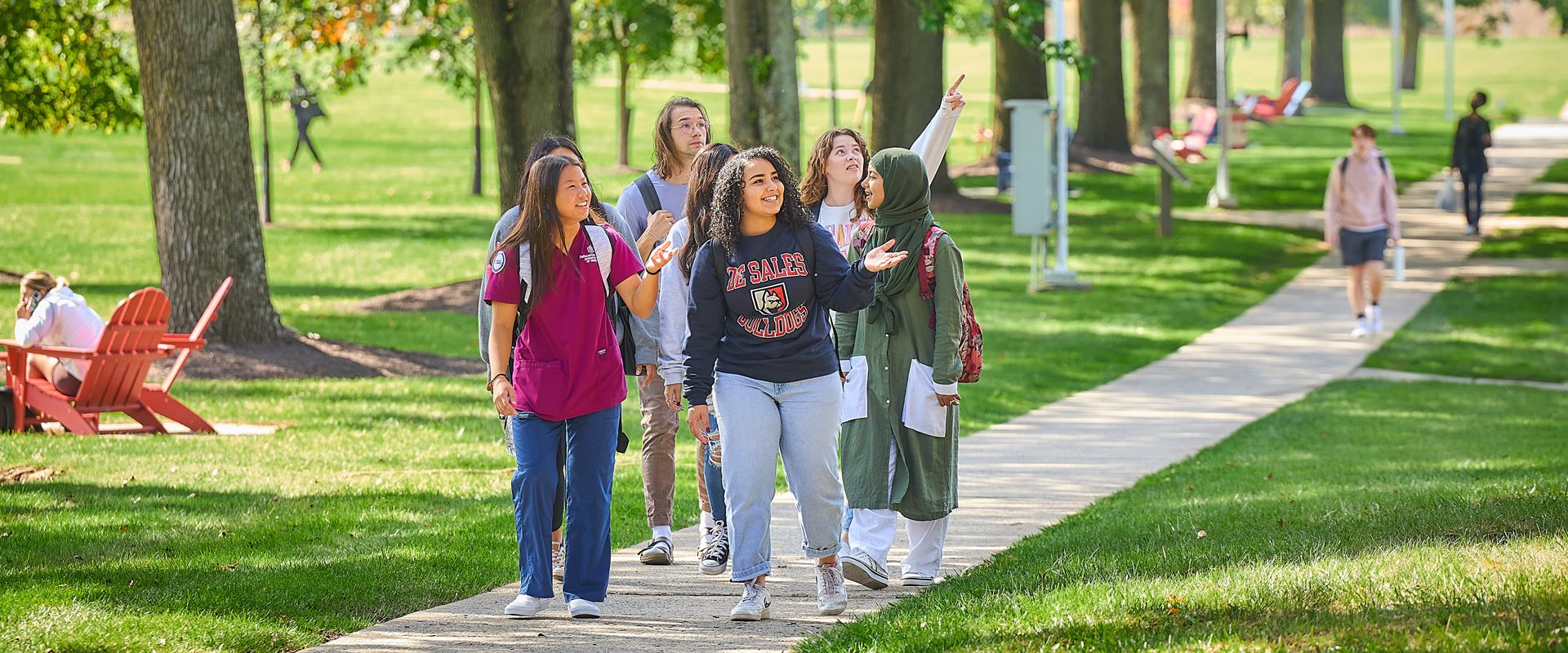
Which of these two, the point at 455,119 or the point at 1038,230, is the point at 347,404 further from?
the point at 455,119

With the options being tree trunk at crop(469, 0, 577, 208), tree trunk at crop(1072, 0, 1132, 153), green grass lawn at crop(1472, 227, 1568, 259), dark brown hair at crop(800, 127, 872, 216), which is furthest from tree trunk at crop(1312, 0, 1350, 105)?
dark brown hair at crop(800, 127, 872, 216)

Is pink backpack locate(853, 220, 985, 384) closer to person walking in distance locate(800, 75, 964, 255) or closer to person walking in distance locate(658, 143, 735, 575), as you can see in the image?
person walking in distance locate(800, 75, 964, 255)

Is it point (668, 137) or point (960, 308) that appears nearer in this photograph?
point (960, 308)

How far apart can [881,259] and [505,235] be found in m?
1.39

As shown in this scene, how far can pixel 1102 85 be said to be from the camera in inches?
1165

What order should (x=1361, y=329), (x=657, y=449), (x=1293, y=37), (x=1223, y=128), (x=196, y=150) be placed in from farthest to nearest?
1. (x=1293, y=37)
2. (x=1223, y=128)
3. (x=1361, y=329)
4. (x=196, y=150)
5. (x=657, y=449)

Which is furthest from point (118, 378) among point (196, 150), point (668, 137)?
point (668, 137)

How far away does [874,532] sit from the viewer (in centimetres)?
547

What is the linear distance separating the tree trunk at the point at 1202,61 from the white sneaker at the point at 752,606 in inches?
1417

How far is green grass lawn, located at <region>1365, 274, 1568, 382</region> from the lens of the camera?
12406 mm

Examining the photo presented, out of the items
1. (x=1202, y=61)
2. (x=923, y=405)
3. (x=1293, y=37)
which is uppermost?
(x=1293, y=37)

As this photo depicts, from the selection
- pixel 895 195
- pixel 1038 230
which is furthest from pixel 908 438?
pixel 1038 230

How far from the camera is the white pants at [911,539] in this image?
545cm

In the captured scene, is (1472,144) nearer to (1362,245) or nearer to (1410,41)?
(1362,245)
